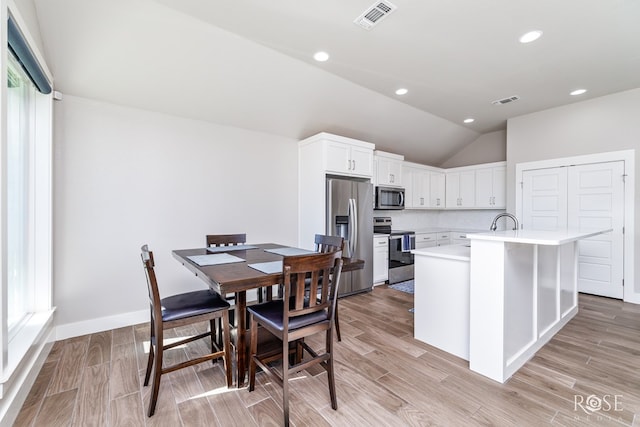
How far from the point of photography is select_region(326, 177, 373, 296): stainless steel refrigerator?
3.81m

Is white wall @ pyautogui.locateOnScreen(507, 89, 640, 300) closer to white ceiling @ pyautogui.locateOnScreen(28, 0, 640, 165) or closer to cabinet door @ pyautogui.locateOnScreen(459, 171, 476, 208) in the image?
white ceiling @ pyautogui.locateOnScreen(28, 0, 640, 165)

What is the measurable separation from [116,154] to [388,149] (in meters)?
4.47

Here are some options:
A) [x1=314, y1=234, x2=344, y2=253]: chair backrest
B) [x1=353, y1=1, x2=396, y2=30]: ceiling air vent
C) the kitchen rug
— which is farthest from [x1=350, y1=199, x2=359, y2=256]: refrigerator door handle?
[x1=353, y1=1, x2=396, y2=30]: ceiling air vent

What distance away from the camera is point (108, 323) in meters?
2.80

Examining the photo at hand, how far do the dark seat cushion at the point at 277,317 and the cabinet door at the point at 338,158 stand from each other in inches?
91.7

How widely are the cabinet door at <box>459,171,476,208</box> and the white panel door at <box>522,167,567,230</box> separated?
3.43ft

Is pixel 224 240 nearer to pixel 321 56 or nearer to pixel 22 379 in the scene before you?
pixel 22 379

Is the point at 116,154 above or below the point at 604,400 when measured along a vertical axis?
above

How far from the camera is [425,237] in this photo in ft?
17.7

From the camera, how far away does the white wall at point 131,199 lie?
8.63 feet

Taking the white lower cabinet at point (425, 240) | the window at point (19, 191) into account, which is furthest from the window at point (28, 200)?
the white lower cabinet at point (425, 240)

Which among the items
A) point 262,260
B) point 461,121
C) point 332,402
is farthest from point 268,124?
point 461,121

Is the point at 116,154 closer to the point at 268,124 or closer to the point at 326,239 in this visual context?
the point at 268,124

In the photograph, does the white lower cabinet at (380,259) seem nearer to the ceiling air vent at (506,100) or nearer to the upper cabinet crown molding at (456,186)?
the upper cabinet crown molding at (456,186)
